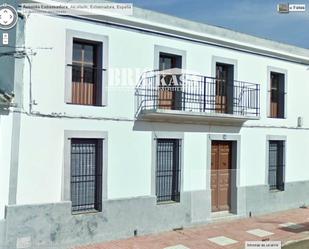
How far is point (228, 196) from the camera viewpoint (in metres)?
13.8

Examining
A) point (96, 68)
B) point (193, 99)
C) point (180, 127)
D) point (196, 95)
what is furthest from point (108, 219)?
point (196, 95)

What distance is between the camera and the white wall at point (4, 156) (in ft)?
28.7

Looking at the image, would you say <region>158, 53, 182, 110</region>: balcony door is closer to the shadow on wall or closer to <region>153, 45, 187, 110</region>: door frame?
<region>153, 45, 187, 110</region>: door frame

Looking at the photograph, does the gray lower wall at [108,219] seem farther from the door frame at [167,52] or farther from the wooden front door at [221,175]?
the door frame at [167,52]

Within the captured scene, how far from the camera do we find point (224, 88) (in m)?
13.6

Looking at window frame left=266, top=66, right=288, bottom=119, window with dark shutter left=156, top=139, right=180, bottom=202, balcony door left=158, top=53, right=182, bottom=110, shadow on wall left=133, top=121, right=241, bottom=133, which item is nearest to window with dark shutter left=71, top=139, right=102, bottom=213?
shadow on wall left=133, top=121, right=241, bottom=133

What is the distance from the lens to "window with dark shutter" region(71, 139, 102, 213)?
10.1 metres

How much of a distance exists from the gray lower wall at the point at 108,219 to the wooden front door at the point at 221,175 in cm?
40

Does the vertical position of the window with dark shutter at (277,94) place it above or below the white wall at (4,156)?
above

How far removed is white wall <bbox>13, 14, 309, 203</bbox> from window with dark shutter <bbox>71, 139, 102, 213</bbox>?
306mm

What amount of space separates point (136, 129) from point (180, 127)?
5.13 ft
